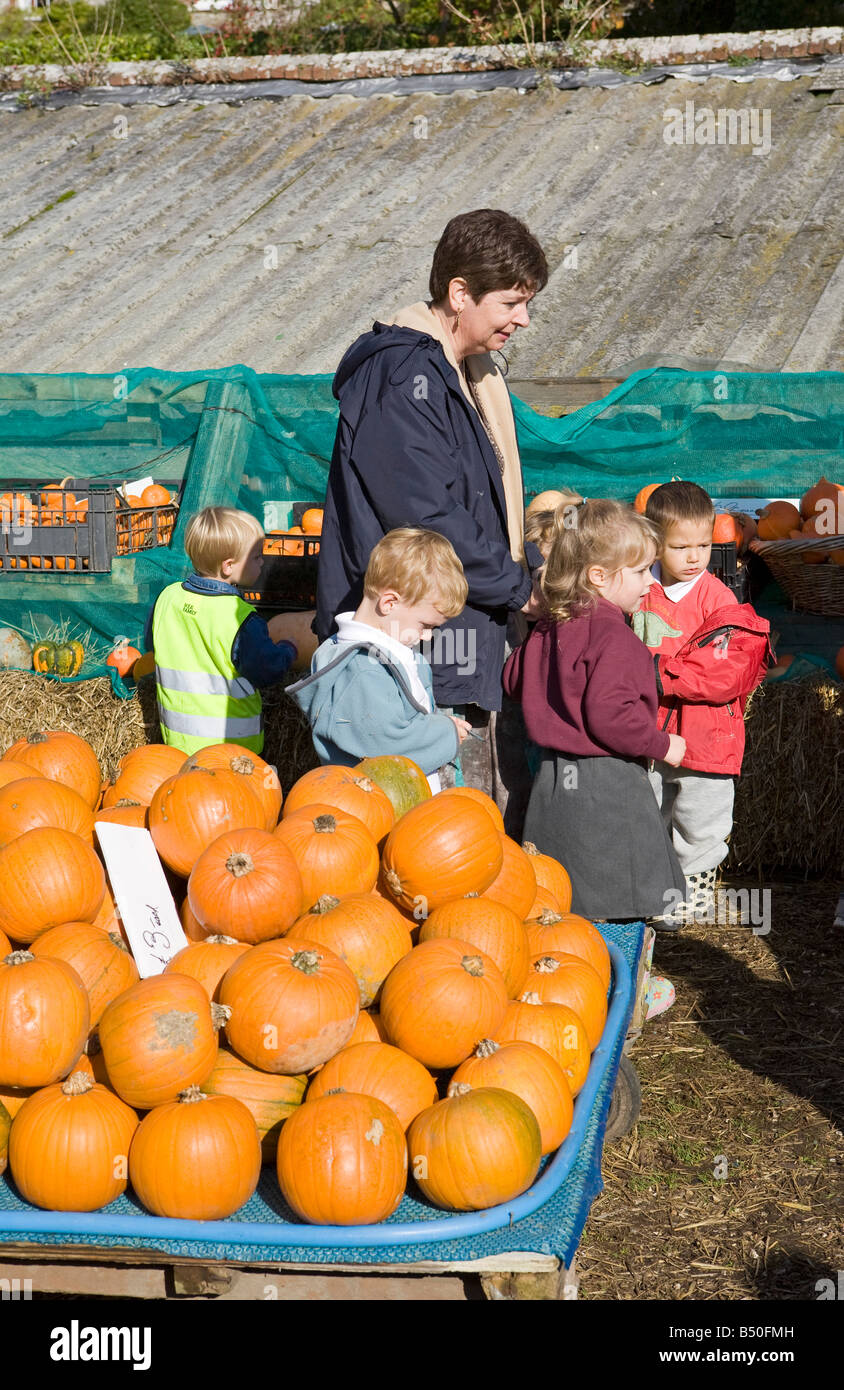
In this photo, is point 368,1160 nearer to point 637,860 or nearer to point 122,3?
point 637,860

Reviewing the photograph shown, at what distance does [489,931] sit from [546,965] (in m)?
0.22

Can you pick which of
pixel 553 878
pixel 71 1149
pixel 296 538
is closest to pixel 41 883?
pixel 71 1149

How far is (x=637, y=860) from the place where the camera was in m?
3.88

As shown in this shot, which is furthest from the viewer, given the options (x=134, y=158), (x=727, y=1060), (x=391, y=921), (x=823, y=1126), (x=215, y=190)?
(x=134, y=158)

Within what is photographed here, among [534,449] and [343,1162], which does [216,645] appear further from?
[343,1162]

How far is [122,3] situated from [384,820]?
25026 mm

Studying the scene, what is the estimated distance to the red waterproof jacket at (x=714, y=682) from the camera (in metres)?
4.29

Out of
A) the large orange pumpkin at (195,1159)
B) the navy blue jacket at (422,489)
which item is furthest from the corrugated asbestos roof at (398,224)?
the large orange pumpkin at (195,1159)

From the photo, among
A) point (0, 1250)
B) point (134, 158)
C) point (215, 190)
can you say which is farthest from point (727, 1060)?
point (134, 158)

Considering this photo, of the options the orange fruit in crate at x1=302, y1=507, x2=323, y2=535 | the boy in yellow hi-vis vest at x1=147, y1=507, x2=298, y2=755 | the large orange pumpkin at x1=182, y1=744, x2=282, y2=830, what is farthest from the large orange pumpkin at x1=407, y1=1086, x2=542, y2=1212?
the orange fruit in crate at x1=302, y1=507, x2=323, y2=535

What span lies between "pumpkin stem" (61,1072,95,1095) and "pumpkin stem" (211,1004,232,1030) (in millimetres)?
272

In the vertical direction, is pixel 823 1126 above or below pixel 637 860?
below

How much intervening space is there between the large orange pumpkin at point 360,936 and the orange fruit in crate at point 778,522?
388 cm

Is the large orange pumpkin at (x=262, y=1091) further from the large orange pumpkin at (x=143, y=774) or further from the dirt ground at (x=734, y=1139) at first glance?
the dirt ground at (x=734, y=1139)
